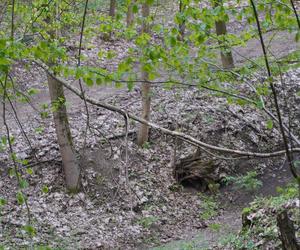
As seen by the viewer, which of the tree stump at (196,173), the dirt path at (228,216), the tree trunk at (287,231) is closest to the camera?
the tree trunk at (287,231)

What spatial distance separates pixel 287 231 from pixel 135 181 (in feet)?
22.5

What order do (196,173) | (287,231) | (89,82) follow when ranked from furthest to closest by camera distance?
(196,173), (287,231), (89,82)

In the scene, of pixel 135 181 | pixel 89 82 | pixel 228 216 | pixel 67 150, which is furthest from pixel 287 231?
pixel 67 150

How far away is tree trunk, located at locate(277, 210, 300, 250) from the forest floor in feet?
12.3

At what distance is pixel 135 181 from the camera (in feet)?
36.2

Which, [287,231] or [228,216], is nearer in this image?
[287,231]

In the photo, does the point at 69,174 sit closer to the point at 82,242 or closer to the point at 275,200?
the point at 82,242

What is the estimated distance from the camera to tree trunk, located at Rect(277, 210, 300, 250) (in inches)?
170

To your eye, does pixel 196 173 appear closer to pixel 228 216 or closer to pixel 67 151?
pixel 228 216

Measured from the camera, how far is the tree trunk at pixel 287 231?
4320 mm

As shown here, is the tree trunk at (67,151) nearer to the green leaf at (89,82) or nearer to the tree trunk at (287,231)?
the tree trunk at (287,231)

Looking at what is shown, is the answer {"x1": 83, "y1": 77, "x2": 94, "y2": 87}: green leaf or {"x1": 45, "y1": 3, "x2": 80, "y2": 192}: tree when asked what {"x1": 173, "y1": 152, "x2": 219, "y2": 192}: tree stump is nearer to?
{"x1": 45, "y1": 3, "x2": 80, "y2": 192}: tree

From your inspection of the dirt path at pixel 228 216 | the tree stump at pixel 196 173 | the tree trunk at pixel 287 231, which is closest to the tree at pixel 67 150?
the tree stump at pixel 196 173

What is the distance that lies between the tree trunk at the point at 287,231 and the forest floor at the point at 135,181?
3.75m
